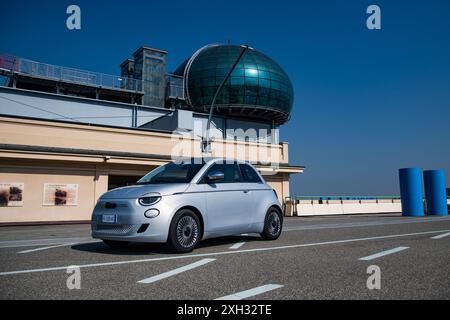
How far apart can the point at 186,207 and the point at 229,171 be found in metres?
1.55

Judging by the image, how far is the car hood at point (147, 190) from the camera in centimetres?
619

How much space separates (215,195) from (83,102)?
108 feet

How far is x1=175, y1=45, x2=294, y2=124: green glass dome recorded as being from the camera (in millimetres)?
43375

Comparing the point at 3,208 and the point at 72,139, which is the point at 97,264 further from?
the point at 72,139

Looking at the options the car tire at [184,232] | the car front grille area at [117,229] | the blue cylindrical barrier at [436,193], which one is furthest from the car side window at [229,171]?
the blue cylindrical barrier at [436,193]

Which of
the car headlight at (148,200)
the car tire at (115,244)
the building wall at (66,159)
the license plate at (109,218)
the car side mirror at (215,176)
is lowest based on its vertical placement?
the car tire at (115,244)

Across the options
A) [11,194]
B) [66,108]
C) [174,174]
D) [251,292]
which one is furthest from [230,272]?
[66,108]

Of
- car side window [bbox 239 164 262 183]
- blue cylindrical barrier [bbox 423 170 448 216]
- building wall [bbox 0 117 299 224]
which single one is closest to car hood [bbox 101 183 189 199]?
car side window [bbox 239 164 262 183]

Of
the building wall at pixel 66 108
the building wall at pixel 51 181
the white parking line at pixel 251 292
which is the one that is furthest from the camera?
the building wall at pixel 66 108

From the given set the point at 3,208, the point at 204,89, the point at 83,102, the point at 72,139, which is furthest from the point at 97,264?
the point at 204,89

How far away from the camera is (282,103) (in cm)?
4684

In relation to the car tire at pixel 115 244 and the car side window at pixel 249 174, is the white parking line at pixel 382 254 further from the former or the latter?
the car tire at pixel 115 244

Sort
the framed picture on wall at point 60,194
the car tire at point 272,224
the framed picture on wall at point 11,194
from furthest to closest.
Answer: the framed picture on wall at point 60,194
the framed picture on wall at point 11,194
the car tire at point 272,224

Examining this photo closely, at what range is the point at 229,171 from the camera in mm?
7676
